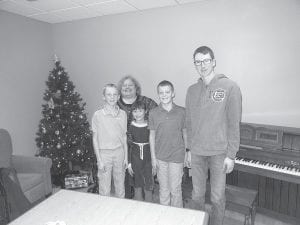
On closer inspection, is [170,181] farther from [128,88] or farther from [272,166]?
[128,88]

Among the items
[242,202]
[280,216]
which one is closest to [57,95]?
[242,202]

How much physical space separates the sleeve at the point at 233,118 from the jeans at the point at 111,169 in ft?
4.00

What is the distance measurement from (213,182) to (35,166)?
7.41 ft

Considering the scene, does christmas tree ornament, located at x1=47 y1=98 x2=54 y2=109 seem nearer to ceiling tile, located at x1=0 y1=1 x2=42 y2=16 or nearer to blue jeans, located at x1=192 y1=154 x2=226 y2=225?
ceiling tile, located at x1=0 y1=1 x2=42 y2=16

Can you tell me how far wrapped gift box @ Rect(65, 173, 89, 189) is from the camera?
3766mm

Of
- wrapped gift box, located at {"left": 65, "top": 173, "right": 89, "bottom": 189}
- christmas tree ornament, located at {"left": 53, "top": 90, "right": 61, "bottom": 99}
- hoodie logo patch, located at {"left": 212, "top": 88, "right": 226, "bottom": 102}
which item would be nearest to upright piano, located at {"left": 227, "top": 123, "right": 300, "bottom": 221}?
hoodie logo patch, located at {"left": 212, "top": 88, "right": 226, "bottom": 102}

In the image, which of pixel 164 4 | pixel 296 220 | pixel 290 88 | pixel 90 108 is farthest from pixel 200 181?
pixel 90 108

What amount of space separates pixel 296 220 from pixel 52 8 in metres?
3.99

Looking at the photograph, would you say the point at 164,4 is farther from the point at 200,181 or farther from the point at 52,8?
the point at 200,181

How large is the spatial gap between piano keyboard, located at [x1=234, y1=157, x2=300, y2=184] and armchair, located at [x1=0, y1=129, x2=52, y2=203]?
232 cm

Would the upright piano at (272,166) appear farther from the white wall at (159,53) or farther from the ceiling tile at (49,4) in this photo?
the ceiling tile at (49,4)

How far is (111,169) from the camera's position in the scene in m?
2.86

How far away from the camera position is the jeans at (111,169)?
9.15 feet

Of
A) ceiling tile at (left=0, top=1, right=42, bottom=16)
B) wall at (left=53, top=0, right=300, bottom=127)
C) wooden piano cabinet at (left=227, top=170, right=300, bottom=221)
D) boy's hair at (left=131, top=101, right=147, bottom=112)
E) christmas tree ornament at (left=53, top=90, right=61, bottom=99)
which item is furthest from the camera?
christmas tree ornament at (left=53, top=90, right=61, bottom=99)
